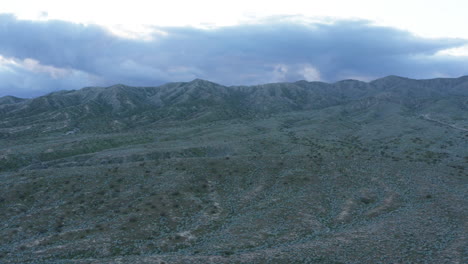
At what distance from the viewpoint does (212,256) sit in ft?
98.4

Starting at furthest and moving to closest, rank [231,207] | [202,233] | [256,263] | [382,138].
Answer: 1. [382,138]
2. [231,207]
3. [202,233]
4. [256,263]

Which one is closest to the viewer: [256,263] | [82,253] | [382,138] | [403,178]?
[256,263]

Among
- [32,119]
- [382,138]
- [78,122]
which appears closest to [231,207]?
[382,138]

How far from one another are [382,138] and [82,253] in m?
117

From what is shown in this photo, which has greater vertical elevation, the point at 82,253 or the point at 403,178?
the point at 403,178

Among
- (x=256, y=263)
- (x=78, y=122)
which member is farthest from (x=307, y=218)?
(x=78, y=122)

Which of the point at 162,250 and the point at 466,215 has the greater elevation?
the point at 466,215

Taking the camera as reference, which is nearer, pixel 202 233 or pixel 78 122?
pixel 202 233

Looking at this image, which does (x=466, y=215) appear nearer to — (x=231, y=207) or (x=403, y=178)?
(x=403, y=178)

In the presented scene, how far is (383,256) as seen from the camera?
2952 cm

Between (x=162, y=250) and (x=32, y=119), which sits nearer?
(x=162, y=250)

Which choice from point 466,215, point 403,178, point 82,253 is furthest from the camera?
point 403,178

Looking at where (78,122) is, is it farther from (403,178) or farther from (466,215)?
(466,215)

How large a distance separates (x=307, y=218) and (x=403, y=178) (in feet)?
92.3
